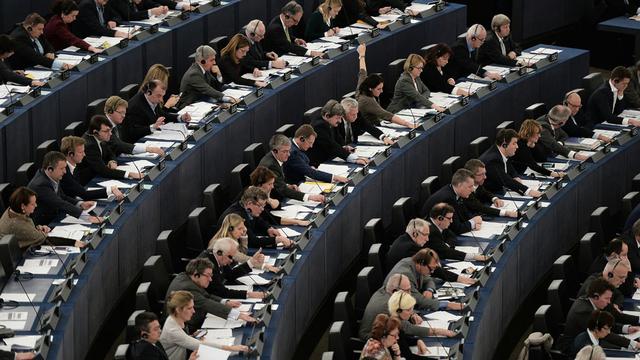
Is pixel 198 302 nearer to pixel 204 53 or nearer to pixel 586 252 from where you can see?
pixel 586 252

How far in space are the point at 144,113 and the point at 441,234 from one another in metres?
2.77

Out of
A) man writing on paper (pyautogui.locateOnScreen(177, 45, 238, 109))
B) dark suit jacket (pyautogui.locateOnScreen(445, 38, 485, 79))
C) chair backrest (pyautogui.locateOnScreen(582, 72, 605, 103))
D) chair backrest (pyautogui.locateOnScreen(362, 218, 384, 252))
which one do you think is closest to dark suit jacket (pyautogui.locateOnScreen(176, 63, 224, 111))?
man writing on paper (pyautogui.locateOnScreen(177, 45, 238, 109))

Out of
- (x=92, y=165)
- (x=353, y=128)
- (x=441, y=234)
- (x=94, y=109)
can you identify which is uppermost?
(x=94, y=109)

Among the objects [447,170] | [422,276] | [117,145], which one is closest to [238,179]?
[117,145]

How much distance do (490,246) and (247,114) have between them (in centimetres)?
259

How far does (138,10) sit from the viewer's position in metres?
14.1

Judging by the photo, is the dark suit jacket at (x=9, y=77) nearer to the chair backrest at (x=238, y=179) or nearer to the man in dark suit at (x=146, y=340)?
the chair backrest at (x=238, y=179)

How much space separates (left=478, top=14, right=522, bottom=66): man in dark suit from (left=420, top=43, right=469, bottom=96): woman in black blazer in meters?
0.70

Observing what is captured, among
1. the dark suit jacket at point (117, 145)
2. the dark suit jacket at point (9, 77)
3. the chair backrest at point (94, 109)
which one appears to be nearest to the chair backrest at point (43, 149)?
the dark suit jacket at point (117, 145)

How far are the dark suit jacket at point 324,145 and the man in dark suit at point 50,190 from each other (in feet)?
7.69

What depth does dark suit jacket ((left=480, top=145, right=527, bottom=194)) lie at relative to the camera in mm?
11562

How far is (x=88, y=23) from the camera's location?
13172mm

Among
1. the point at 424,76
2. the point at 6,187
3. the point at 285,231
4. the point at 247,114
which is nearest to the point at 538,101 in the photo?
the point at 424,76

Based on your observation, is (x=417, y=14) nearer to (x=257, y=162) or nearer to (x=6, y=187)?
(x=257, y=162)
